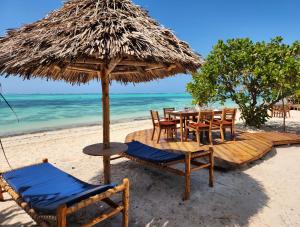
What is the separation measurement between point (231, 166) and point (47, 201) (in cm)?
386

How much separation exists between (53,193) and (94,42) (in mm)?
1999

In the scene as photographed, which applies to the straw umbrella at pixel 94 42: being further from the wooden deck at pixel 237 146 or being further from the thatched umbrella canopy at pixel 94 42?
the wooden deck at pixel 237 146

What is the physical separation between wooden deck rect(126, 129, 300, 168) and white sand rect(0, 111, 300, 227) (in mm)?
245

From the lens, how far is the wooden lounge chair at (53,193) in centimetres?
241

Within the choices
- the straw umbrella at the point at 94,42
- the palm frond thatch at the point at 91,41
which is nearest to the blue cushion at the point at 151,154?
the straw umbrella at the point at 94,42

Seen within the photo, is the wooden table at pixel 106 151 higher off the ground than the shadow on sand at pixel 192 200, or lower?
higher

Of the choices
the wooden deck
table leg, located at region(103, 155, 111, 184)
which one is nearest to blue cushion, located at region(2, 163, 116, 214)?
table leg, located at region(103, 155, 111, 184)

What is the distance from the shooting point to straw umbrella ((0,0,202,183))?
3.08 m

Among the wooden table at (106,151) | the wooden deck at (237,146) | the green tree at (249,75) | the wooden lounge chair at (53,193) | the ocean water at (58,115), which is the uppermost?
the green tree at (249,75)

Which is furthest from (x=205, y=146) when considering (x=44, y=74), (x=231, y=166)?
(x=44, y=74)

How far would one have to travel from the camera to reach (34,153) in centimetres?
769

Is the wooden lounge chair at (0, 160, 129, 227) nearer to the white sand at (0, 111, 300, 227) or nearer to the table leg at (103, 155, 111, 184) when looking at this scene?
the white sand at (0, 111, 300, 227)

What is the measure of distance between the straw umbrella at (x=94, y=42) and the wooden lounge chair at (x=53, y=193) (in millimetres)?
1142

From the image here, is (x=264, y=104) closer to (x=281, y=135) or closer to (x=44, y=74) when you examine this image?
(x=281, y=135)
